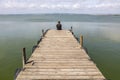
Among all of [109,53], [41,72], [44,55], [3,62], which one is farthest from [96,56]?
[41,72]

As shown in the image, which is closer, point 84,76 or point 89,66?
point 84,76

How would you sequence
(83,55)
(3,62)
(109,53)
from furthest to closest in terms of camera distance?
(109,53)
(3,62)
(83,55)

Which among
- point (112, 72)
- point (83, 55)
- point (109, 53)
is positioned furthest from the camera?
point (109, 53)

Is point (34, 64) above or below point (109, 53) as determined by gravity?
above

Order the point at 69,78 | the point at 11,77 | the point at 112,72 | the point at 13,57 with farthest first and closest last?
1. the point at 13,57
2. the point at 112,72
3. the point at 11,77
4. the point at 69,78

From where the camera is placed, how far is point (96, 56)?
779 inches

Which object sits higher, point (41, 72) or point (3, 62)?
point (41, 72)

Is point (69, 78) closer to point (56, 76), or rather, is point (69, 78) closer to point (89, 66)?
point (56, 76)

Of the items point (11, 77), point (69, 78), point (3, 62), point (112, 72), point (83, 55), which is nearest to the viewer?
point (69, 78)

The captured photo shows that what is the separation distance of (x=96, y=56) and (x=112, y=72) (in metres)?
4.90

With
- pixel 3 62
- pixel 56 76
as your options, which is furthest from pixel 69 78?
pixel 3 62

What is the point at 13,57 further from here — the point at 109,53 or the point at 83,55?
the point at 109,53

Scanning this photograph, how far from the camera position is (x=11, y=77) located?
14.1 metres

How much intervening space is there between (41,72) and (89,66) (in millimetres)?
2890
